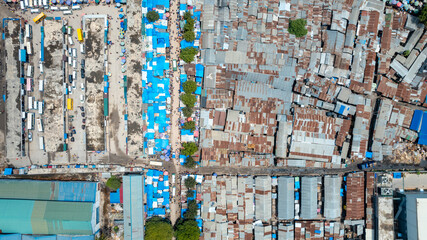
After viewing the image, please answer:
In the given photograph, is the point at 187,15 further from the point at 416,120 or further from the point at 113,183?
the point at 416,120

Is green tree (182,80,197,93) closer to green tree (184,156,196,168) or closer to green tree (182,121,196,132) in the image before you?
green tree (182,121,196,132)

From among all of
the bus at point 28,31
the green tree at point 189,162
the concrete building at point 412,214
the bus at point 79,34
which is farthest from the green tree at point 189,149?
the concrete building at point 412,214

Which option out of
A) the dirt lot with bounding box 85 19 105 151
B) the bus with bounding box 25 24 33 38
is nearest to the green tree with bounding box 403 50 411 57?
the dirt lot with bounding box 85 19 105 151

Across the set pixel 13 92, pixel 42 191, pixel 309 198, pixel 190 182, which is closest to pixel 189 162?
pixel 190 182

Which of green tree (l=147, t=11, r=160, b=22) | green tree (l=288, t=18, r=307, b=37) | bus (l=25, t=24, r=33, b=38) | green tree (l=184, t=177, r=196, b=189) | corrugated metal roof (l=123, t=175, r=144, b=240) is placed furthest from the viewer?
bus (l=25, t=24, r=33, b=38)

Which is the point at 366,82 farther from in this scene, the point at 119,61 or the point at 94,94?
the point at 94,94

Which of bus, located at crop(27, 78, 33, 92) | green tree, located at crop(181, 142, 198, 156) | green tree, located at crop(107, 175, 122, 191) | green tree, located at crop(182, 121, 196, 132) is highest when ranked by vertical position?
bus, located at crop(27, 78, 33, 92)

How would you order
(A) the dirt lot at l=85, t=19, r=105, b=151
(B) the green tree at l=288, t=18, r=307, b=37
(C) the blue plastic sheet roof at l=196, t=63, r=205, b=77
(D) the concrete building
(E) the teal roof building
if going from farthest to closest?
1. (A) the dirt lot at l=85, t=19, r=105, b=151
2. (C) the blue plastic sheet roof at l=196, t=63, r=205, b=77
3. (B) the green tree at l=288, t=18, r=307, b=37
4. (E) the teal roof building
5. (D) the concrete building
